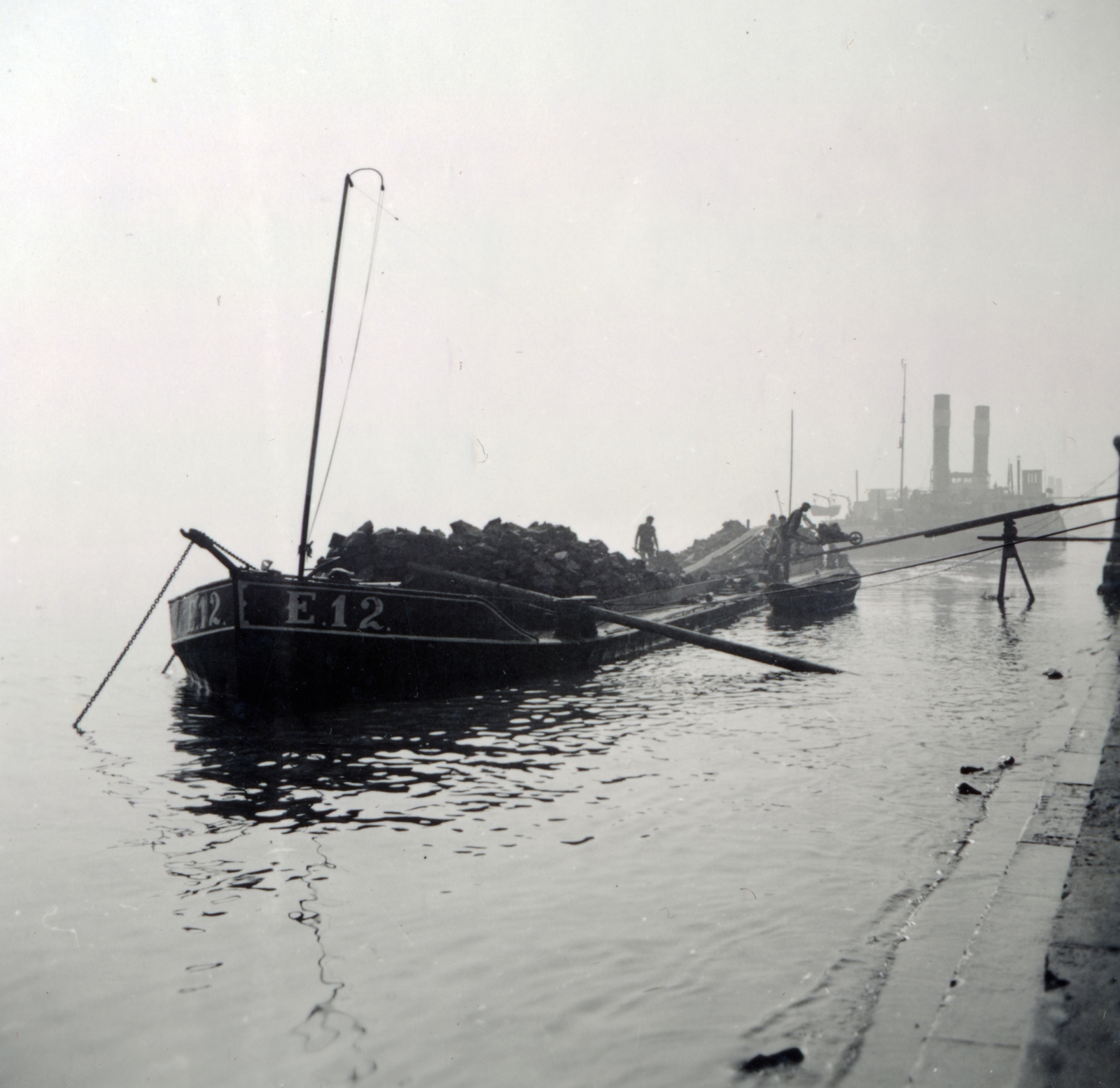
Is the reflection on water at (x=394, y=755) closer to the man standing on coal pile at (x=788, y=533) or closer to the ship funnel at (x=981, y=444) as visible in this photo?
the man standing on coal pile at (x=788, y=533)

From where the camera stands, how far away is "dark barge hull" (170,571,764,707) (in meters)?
12.7

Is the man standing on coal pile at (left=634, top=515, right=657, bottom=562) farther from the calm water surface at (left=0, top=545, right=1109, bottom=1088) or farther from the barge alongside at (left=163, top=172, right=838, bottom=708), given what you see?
the calm water surface at (left=0, top=545, right=1109, bottom=1088)

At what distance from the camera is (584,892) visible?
6.12m

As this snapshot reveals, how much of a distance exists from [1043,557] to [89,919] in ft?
318

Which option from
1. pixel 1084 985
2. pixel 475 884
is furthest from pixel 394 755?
pixel 1084 985

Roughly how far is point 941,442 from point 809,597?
223 feet

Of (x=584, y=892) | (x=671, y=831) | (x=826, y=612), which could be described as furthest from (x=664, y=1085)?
(x=826, y=612)

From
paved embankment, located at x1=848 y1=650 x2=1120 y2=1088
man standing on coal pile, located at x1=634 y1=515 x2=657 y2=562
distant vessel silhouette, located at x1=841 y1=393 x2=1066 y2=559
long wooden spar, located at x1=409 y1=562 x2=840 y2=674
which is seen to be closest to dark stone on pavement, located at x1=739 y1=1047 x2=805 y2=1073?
paved embankment, located at x1=848 y1=650 x2=1120 y2=1088

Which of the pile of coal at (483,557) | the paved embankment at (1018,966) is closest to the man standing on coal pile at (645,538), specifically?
the pile of coal at (483,557)

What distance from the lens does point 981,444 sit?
298 feet

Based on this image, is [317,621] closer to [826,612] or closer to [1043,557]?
[826,612]

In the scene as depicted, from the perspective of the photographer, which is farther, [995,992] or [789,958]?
[789,958]

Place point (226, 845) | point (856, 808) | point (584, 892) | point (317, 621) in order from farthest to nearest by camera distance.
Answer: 1. point (317, 621)
2. point (856, 808)
3. point (226, 845)
4. point (584, 892)

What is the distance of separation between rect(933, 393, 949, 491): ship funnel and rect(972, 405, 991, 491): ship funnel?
12.6 feet
